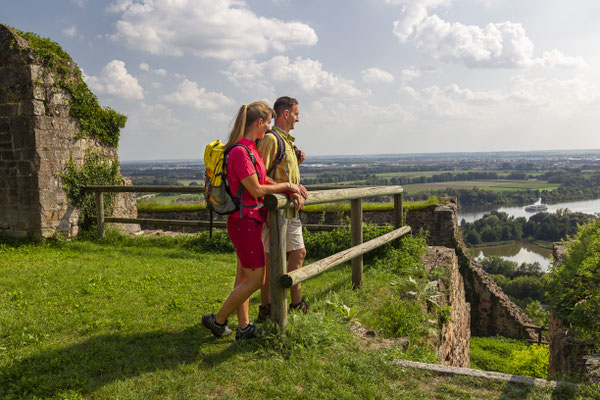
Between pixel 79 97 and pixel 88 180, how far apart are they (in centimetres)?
169

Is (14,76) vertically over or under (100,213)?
over

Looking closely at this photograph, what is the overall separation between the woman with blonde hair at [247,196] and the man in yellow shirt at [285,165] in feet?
0.67

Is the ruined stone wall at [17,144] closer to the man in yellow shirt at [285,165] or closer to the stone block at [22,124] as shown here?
the stone block at [22,124]

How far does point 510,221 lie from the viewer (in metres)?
66.7

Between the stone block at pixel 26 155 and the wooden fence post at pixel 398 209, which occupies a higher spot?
the stone block at pixel 26 155

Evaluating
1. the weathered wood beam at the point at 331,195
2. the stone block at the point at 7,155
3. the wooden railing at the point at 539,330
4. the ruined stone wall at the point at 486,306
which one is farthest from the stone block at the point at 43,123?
the wooden railing at the point at 539,330

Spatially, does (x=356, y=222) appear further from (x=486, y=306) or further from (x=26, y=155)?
(x=486, y=306)

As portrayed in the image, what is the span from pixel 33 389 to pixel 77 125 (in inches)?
278

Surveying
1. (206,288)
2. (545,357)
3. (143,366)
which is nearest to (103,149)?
(206,288)

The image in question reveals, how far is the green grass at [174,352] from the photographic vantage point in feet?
8.41

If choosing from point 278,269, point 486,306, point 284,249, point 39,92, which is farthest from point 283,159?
point 486,306

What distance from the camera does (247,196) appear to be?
9.90 feet

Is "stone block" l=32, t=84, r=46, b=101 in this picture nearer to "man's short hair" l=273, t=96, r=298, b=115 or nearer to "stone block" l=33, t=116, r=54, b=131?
"stone block" l=33, t=116, r=54, b=131

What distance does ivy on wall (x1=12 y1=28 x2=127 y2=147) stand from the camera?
25.9 ft
